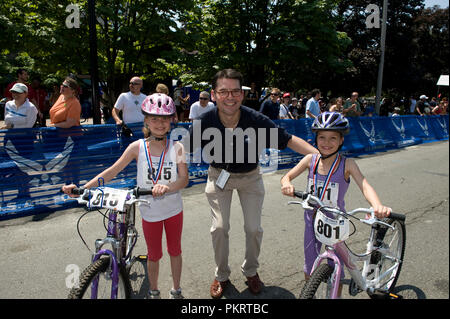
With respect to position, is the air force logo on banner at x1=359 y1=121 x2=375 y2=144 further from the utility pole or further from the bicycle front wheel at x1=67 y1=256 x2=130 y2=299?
the bicycle front wheel at x1=67 y1=256 x2=130 y2=299

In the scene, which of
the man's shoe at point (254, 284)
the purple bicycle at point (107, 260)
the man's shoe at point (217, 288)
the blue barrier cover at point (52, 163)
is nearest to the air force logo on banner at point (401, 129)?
the blue barrier cover at point (52, 163)

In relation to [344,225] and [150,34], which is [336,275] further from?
[150,34]

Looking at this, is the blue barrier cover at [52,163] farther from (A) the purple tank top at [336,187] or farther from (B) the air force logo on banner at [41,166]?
(A) the purple tank top at [336,187]

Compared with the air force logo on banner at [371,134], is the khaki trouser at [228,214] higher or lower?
lower

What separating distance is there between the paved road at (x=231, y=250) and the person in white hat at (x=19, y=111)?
179 centimetres

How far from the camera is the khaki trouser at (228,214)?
3.15 meters

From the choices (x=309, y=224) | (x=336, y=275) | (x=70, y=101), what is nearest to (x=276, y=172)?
(x=70, y=101)

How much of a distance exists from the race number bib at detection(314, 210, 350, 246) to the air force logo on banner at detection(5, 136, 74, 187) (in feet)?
16.1

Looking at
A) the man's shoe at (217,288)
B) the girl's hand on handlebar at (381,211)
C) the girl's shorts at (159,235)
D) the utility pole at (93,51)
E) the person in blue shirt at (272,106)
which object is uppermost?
the utility pole at (93,51)

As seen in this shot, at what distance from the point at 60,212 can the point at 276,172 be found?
529cm

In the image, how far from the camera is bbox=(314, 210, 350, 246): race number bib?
2363 mm

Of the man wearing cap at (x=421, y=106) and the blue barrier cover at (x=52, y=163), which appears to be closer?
the blue barrier cover at (x=52, y=163)

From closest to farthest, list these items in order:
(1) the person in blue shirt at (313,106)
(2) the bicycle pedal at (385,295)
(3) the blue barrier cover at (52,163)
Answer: (2) the bicycle pedal at (385,295) < (3) the blue barrier cover at (52,163) < (1) the person in blue shirt at (313,106)
